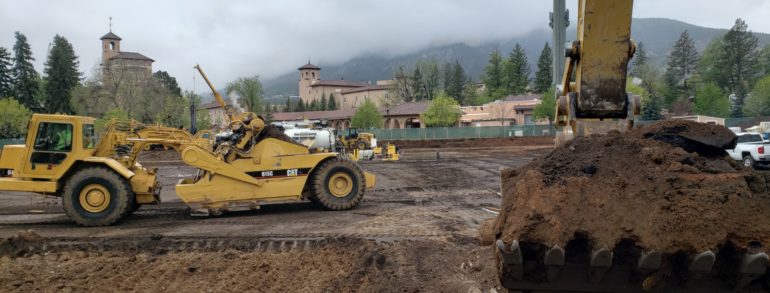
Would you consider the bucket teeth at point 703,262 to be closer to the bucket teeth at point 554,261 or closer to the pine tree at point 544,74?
the bucket teeth at point 554,261

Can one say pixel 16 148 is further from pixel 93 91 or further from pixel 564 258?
pixel 93 91

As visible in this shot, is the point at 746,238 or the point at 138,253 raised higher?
the point at 746,238

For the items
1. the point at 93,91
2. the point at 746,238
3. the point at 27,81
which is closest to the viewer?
the point at 746,238

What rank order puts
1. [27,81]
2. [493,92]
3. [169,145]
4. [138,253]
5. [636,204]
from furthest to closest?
[493,92]
[27,81]
[169,145]
[138,253]
[636,204]

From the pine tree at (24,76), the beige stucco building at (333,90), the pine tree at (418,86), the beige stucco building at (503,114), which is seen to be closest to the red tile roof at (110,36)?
the pine tree at (24,76)

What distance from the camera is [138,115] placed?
6475cm

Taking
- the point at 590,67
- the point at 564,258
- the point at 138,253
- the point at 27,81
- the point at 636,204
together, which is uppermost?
the point at 27,81

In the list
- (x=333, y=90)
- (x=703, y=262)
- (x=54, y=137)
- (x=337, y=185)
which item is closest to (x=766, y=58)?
(x=333, y=90)

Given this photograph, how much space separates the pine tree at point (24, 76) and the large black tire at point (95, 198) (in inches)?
2729

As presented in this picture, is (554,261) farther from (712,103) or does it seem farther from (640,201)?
(712,103)

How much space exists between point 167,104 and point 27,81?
19.2 meters

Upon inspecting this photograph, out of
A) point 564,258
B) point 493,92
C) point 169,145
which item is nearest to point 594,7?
point 564,258

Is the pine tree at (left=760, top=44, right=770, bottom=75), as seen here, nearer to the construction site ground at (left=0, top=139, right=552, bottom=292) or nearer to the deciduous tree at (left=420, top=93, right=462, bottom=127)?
the deciduous tree at (left=420, top=93, right=462, bottom=127)

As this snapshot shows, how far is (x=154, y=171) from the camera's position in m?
11.5
